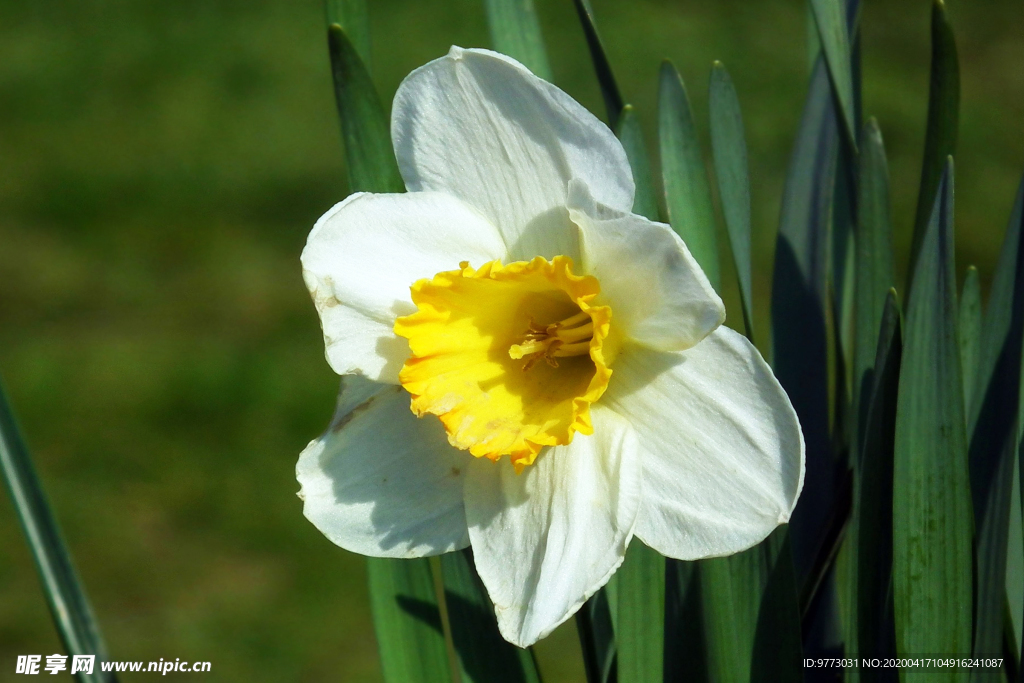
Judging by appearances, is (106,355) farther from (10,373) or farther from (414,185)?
(414,185)

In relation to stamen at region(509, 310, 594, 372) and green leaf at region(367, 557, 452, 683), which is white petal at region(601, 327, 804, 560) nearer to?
stamen at region(509, 310, 594, 372)

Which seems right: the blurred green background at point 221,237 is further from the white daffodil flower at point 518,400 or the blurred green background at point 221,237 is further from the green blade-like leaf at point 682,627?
the white daffodil flower at point 518,400

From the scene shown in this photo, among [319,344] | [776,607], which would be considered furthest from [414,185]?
[319,344]

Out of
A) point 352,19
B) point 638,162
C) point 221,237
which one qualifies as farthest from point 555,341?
point 221,237

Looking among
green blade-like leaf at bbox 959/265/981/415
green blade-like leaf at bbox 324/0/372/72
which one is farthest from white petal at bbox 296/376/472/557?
green blade-like leaf at bbox 959/265/981/415

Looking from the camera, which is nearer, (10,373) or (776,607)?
(776,607)

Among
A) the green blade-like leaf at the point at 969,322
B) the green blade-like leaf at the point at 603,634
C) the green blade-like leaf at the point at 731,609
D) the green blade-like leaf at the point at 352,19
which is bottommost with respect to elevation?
the green blade-like leaf at the point at 603,634

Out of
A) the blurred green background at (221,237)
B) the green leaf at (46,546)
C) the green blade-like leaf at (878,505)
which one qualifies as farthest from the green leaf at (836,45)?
the blurred green background at (221,237)
